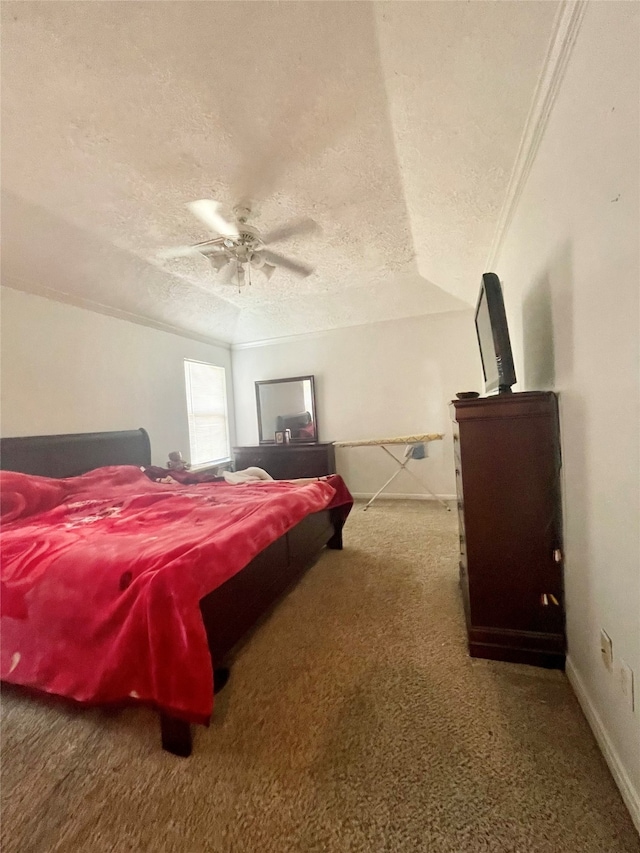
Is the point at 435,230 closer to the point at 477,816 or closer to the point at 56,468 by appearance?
the point at 477,816

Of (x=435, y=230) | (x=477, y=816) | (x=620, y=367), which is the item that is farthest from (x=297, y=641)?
(x=435, y=230)

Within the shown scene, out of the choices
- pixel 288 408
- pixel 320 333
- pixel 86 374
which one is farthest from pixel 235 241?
pixel 288 408

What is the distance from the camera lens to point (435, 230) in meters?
2.70

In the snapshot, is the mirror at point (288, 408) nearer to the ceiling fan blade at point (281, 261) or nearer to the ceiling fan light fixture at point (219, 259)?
the ceiling fan blade at point (281, 261)

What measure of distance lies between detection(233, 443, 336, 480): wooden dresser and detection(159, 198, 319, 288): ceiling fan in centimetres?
227

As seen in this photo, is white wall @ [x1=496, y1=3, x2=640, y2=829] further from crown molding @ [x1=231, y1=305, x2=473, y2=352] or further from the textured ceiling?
crown molding @ [x1=231, y1=305, x2=473, y2=352]

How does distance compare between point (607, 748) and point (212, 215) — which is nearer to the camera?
point (607, 748)

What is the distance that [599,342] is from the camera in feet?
3.68

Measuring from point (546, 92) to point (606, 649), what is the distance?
2.03 meters

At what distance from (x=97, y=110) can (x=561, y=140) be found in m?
1.95

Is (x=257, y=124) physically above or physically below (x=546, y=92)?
above

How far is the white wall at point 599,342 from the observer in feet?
3.08

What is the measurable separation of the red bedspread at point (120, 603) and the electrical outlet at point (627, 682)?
125 centimetres

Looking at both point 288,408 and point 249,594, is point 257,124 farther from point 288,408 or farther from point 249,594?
point 288,408
